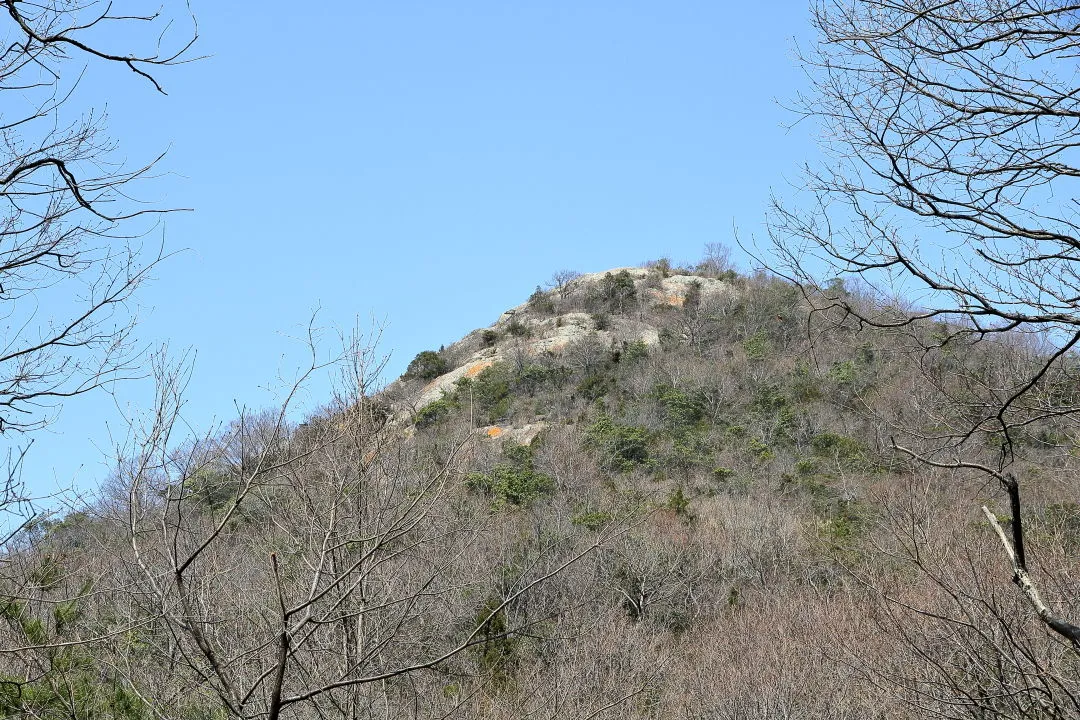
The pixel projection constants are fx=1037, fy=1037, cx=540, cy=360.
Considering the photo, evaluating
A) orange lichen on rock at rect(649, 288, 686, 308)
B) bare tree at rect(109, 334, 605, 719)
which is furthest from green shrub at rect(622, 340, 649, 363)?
bare tree at rect(109, 334, 605, 719)

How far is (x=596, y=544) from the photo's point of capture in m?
4.83

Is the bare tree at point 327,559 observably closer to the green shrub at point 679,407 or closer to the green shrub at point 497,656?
the green shrub at point 497,656

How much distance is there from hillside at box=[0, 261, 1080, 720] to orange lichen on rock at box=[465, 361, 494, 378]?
0.23 metres

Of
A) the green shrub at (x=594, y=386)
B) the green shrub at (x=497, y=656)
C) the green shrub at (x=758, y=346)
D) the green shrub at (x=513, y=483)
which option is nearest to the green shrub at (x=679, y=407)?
the green shrub at (x=594, y=386)

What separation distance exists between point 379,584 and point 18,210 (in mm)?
6961

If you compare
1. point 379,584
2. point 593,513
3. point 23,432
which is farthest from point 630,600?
point 23,432

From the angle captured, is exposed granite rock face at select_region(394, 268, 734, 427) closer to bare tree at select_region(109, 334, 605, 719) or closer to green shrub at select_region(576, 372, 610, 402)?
green shrub at select_region(576, 372, 610, 402)

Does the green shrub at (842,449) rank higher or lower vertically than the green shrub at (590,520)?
lower

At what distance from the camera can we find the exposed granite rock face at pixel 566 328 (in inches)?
1834

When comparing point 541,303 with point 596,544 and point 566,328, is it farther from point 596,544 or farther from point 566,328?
point 596,544

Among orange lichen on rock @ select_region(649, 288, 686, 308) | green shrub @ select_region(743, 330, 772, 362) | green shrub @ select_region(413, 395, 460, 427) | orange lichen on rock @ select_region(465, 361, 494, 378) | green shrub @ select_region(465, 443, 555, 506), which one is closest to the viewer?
green shrub @ select_region(465, 443, 555, 506)

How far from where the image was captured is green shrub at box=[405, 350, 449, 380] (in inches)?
1959

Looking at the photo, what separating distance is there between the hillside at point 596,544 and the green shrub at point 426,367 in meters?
0.17

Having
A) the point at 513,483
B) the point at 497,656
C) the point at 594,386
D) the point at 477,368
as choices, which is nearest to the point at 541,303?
the point at 477,368
